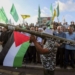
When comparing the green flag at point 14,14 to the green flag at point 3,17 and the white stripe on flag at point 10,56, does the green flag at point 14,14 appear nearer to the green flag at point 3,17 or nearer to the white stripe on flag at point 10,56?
the green flag at point 3,17

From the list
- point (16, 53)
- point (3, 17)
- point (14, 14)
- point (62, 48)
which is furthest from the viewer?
point (14, 14)

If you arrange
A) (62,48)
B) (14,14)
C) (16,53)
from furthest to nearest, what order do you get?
(14,14) → (62,48) → (16,53)

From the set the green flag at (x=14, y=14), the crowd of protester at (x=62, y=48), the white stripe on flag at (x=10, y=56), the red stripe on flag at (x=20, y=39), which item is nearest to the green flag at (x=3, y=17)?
the green flag at (x=14, y=14)

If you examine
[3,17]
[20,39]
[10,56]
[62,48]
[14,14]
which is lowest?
[62,48]

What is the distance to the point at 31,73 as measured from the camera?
371 inches

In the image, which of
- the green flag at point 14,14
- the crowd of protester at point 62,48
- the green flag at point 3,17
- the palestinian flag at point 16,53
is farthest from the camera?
the green flag at point 14,14

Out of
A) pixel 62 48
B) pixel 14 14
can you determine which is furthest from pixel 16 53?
pixel 14 14

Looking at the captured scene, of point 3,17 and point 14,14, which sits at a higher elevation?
point 14,14

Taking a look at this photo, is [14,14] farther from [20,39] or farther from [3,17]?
[20,39]

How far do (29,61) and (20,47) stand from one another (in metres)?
6.33

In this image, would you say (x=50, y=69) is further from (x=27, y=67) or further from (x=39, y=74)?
(x=27, y=67)

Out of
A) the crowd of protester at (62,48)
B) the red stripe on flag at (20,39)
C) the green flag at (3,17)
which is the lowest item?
the crowd of protester at (62,48)

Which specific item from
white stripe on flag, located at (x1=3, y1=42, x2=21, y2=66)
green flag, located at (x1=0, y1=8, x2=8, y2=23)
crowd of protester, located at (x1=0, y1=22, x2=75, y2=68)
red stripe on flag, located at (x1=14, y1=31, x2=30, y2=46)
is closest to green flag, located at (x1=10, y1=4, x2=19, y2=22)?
green flag, located at (x1=0, y1=8, x2=8, y2=23)

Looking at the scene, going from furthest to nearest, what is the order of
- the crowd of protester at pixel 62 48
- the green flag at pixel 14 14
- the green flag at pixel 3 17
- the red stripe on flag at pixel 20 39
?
1. the green flag at pixel 14 14
2. the green flag at pixel 3 17
3. the crowd of protester at pixel 62 48
4. the red stripe on flag at pixel 20 39
